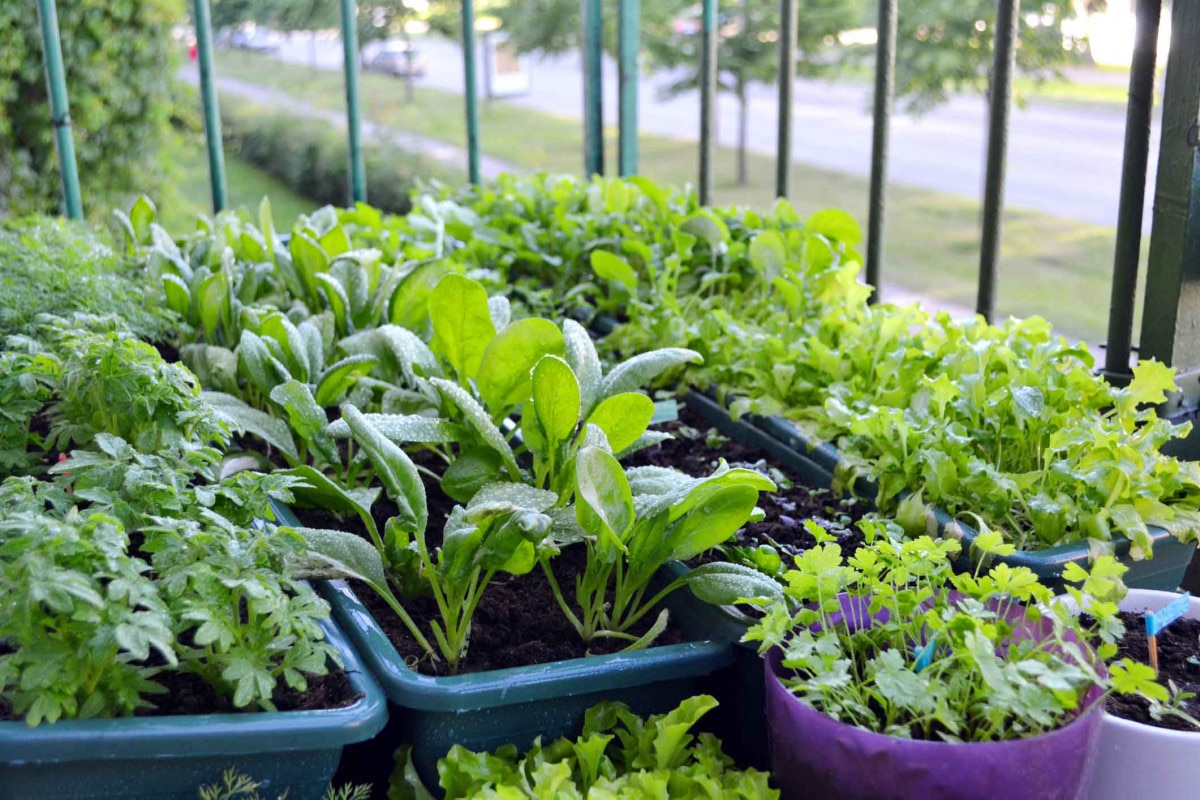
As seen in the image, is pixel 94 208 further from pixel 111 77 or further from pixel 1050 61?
pixel 1050 61

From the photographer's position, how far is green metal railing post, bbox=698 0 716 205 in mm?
2734

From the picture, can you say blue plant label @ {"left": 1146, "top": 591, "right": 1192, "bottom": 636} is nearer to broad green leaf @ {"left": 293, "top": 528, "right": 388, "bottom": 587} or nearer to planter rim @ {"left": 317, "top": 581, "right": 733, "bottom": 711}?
planter rim @ {"left": 317, "top": 581, "right": 733, "bottom": 711}

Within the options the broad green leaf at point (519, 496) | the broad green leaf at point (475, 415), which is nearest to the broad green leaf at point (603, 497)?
the broad green leaf at point (519, 496)

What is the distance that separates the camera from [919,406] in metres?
1.68

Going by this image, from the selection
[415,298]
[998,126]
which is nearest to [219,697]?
[415,298]

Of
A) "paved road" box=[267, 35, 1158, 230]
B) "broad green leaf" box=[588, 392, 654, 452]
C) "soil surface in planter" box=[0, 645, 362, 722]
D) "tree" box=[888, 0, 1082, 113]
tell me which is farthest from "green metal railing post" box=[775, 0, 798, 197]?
"paved road" box=[267, 35, 1158, 230]

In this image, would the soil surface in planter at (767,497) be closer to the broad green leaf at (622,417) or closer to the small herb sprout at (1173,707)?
the broad green leaf at (622,417)

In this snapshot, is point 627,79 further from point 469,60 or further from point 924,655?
point 924,655

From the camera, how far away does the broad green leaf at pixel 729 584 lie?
1.32m

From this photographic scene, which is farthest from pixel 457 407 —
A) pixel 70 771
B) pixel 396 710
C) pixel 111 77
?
pixel 111 77

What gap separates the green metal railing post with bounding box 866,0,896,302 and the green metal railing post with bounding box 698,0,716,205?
519 mm

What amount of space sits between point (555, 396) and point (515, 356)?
0.17 m

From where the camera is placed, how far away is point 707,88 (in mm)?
2787

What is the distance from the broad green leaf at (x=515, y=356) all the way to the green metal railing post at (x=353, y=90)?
146cm
